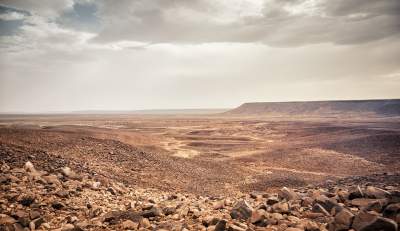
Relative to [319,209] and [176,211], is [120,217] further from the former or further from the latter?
[319,209]

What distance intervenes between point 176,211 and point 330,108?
145 meters

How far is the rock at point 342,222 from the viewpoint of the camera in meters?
6.86

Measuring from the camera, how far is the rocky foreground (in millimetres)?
7238

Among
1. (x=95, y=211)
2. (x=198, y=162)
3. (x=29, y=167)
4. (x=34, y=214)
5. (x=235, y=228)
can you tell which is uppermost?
(x=29, y=167)

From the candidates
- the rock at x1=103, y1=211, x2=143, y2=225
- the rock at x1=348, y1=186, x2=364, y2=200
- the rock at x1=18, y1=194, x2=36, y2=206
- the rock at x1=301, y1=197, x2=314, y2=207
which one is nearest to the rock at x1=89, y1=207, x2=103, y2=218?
the rock at x1=103, y1=211, x2=143, y2=225

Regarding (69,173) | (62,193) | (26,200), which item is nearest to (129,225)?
(62,193)

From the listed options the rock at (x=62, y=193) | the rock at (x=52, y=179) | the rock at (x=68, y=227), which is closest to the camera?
the rock at (x=68, y=227)

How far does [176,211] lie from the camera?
9328mm

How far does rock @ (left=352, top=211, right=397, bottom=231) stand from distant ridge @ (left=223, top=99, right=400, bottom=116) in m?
122

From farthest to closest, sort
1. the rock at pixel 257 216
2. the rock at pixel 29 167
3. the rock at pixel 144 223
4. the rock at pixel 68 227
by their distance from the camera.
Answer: the rock at pixel 29 167 → the rock at pixel 144 223 → the rock at pixel 68 227 → the rock at pixel 257 216

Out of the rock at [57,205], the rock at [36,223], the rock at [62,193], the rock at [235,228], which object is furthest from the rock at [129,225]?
the rock at [62,193]

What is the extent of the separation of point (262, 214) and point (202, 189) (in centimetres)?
894

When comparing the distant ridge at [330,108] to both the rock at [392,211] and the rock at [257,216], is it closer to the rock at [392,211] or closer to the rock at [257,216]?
the rock at [392,211]

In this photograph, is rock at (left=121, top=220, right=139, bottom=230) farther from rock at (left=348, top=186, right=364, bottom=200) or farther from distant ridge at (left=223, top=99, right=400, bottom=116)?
distant ridge at (left=223, top=99, right=400, bottom=116)
